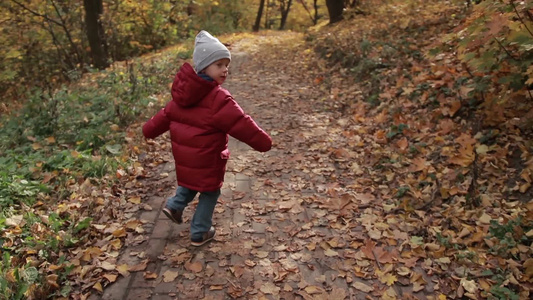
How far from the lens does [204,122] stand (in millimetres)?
3156

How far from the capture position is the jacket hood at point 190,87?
3.03 metres

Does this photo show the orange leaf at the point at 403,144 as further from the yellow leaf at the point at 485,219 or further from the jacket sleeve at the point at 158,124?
the jacket sleeve at the point at 158,124

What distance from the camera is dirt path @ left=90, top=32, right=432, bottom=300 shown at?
10.4 ft

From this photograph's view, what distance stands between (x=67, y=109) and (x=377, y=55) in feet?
20.9

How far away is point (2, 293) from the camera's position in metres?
2.79

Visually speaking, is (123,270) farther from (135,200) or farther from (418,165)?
(418,165)

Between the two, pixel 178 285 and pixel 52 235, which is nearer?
pixel 178 285

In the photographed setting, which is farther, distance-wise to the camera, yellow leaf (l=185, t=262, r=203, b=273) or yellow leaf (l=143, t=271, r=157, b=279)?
yellow leaf (l=185, t=262, r=203, b=273)

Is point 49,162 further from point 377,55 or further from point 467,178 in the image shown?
point 377,55

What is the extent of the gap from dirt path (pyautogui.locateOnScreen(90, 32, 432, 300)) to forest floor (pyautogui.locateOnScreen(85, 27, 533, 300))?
1 centimetres

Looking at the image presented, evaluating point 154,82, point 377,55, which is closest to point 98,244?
point 154,82

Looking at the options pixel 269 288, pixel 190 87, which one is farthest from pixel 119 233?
pixel 190 87

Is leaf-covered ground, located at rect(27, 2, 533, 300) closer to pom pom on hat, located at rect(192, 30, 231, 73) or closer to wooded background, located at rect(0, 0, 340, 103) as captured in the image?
pom pom on hat, located at rect(192, 30, 231, 73)

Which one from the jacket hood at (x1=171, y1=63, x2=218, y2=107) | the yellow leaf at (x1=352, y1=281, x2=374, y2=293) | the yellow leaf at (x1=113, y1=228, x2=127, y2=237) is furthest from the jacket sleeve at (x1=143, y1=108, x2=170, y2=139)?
the yellow leaf at (x1=352, y1=281, x2=374, y2=293)
